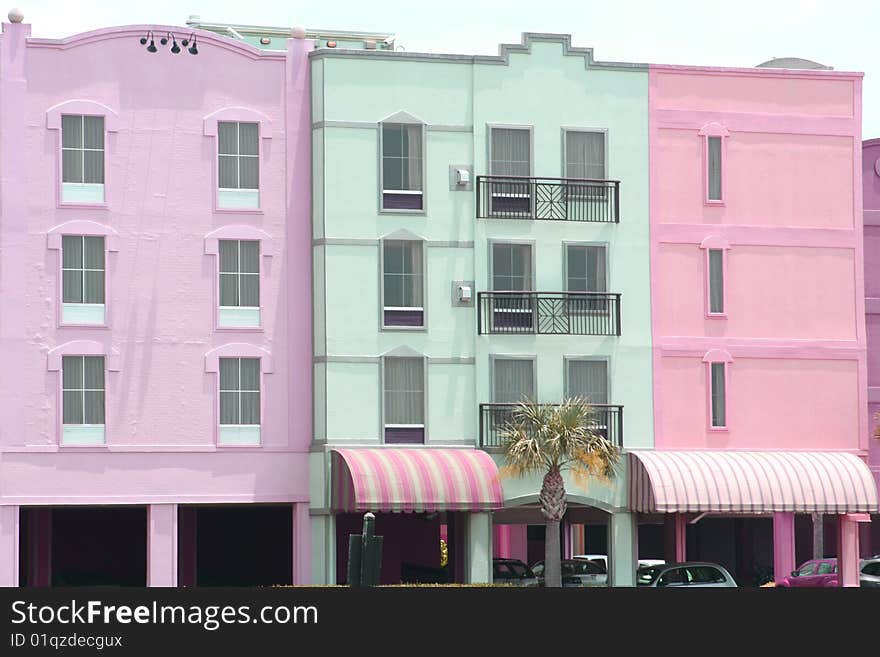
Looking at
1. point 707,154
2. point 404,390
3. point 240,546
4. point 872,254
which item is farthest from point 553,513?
point 872,254

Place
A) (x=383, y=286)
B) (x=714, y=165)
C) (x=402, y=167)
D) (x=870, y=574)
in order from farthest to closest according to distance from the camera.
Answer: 1. (x=870, y=574)
2. (x=714, y=165)
3. (x=402, y=167)
4. (x=383, y=286)

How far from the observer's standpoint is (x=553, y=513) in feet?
189

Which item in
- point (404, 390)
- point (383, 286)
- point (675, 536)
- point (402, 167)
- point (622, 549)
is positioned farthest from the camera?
point (675, 536)

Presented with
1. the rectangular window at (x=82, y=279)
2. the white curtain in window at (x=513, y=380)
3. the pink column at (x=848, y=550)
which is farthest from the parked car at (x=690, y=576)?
the rectangular window at (x=82, y=279)

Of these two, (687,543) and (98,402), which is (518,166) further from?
(687,543)

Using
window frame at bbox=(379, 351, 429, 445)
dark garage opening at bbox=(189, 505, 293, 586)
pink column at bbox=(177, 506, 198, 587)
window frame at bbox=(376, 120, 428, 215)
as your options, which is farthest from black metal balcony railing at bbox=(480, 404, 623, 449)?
pink column at bbox=(177, 506, 198, 587)

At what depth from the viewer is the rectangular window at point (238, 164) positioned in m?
58.8

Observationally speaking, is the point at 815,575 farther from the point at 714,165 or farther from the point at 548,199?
the point at 548,199

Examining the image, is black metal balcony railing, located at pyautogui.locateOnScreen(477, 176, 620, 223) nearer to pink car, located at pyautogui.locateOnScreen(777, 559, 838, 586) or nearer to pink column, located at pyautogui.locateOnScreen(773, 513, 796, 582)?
pink column, located at pyautogui.locateOnScreen(773, 513, 796, 582)

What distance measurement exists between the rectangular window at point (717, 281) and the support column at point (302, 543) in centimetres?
1389

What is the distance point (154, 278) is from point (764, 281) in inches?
732

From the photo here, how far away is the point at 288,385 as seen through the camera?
58969 millimetres

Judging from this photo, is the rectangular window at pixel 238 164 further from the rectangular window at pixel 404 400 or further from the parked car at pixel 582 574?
the parked car at pixel 582 574

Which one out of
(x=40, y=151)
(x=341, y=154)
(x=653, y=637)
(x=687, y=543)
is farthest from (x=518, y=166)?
(x=653, y=637)
